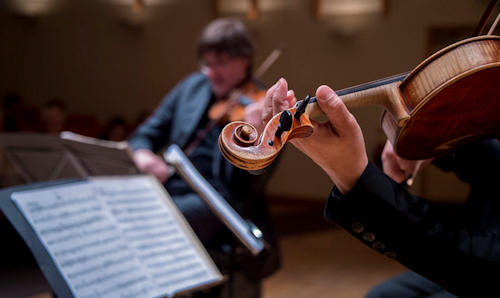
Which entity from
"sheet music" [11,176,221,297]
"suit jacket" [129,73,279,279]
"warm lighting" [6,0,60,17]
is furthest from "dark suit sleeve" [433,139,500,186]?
"warm lighting" [6,0,60,17]

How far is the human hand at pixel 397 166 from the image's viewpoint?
46.3 inches

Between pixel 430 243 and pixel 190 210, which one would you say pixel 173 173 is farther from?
pixel 430 243

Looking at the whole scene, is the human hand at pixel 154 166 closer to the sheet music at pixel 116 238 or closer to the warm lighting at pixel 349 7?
the sheet music at pixel 116 238

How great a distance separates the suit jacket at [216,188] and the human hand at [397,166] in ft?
3.25

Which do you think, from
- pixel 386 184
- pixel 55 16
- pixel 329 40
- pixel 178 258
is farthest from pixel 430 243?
pixel 55 16

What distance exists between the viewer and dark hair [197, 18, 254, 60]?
2371mm

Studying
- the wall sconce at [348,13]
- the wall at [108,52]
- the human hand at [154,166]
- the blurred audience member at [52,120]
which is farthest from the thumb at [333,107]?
the wall at [108,52]

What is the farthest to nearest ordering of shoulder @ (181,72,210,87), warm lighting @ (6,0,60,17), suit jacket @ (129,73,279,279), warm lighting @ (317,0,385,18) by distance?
warm lighting @ (6,0,60,17)
warm lighting @ (317,0,385,18)
shoulder @ (181,72,210,87)
suit jacket @ (129,73,279,279)

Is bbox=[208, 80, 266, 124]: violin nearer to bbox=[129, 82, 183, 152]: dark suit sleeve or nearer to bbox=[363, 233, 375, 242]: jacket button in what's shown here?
bbox=[129, 82, 183, 152]: dark suit sleeve

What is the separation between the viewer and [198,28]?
21.2 feet

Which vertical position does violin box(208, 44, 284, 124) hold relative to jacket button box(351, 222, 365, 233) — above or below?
above

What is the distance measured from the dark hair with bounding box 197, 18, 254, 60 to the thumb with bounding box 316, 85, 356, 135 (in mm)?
1595

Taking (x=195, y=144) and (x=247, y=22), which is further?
(x=247, y=22)

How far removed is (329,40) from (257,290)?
374 cm
